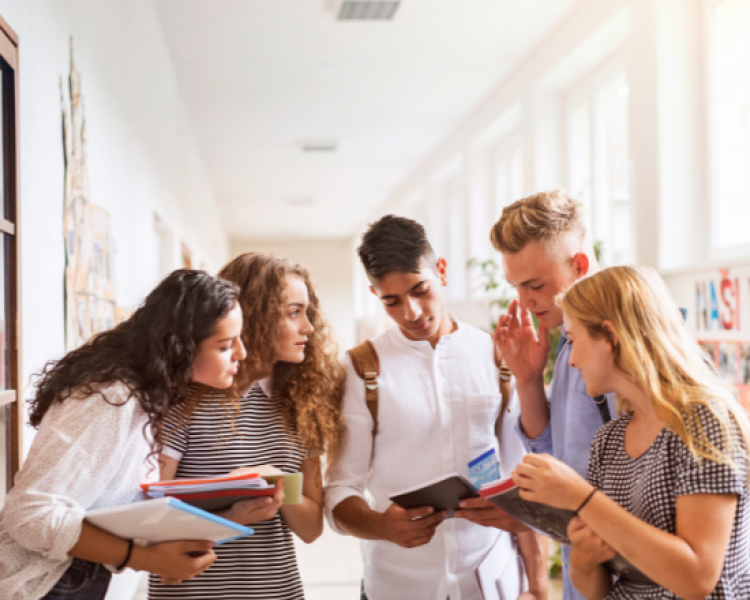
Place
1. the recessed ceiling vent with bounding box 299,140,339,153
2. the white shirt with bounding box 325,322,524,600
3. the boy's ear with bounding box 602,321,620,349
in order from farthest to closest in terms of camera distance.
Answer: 1. the recessed ceiling vent with bounding box 299,140,339,153
2. the white shirt with bounding box 325,322,524,600
3. the boy's ear with bounding box 602,321,620,349

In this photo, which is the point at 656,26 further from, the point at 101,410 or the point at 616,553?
the point at 101,410

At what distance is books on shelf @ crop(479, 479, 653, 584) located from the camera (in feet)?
4.16

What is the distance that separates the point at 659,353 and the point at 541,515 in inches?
14.9

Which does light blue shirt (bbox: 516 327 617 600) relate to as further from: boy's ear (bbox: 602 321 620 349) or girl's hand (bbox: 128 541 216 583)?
girl's hand (bbox: 128 541 216 583)

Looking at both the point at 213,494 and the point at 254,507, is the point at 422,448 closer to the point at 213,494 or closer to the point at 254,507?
the point at 254,507

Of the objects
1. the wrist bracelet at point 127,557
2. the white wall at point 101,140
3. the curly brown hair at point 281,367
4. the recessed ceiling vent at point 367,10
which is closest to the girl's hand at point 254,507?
the wrist bracelet at point 127,557

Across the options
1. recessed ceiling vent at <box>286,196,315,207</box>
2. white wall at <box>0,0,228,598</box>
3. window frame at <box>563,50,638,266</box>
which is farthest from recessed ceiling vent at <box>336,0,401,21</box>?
recessed ceiling vent at <box>286,196,315,207</box>

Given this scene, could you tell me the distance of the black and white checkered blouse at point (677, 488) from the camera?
115 cm

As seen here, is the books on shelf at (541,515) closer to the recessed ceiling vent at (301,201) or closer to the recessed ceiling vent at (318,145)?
the recessed ceiling vent at (318,145)

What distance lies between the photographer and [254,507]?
136 cm

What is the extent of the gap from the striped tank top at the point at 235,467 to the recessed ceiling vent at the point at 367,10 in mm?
3538

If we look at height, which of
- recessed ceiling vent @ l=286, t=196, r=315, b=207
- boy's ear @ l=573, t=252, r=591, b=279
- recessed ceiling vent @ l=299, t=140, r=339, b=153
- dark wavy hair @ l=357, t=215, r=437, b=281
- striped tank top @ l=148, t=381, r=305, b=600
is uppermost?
recessed ceiling vent @ l=299, t=140, r=339, b=153

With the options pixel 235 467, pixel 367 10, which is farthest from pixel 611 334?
pixel 367 10

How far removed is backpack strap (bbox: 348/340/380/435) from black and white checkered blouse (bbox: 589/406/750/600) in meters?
0.62
